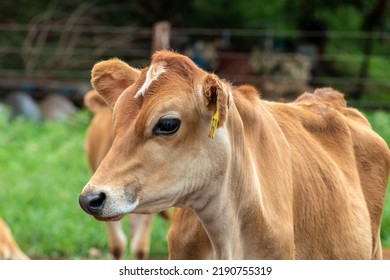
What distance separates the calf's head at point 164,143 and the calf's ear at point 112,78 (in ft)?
1.30

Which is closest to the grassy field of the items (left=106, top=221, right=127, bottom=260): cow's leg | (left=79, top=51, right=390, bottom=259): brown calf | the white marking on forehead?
(left=106, top=221, right=127, bottom=260): cow's leg

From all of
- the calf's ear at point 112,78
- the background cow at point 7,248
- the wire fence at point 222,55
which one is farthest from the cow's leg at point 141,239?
the wire fence at point 222,55

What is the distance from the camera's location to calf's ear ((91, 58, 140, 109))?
173 inches

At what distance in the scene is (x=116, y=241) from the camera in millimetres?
8602

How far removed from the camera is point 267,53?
17.5 metres

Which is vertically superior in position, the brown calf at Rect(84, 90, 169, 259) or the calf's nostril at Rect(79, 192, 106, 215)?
the calf's nostril at Rect(79, 192, 106, 215)

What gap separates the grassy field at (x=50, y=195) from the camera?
9.37 meters

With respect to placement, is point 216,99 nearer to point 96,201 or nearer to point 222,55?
point 96,201

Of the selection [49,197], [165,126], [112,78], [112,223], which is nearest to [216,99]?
[165,126]

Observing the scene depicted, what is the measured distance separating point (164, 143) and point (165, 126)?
0.23ft

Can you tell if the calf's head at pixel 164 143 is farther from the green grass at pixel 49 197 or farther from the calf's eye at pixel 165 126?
the green grass at pixel 49 197

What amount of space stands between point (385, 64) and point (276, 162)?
1632 cm

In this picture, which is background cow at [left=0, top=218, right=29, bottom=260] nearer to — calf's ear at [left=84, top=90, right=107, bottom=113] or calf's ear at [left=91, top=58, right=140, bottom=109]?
calf's ear at [left=84, top=90, right=107, bottom=113]

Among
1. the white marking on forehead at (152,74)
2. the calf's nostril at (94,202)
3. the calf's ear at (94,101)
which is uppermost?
the white marking on forehead at (152,74)
